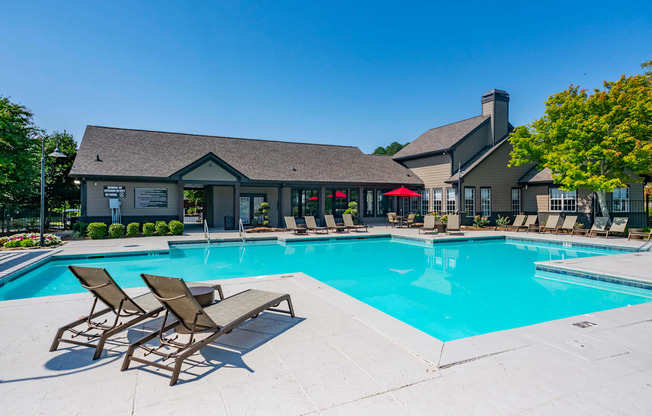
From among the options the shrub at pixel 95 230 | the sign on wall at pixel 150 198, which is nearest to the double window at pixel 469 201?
the sign on wall at pixel 150 198

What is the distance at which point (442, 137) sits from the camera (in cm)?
2380

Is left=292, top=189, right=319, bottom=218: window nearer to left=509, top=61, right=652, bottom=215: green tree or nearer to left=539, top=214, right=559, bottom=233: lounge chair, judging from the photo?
left=539, top=214, right=559, bottom=233: lounge chair

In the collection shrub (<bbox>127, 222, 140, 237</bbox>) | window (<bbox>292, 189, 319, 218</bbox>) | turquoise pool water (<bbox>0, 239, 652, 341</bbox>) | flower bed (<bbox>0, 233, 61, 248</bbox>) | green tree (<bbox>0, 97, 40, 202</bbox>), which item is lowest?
turquoise pool water (<bbox>0, 239, 652, 341</bbox>)

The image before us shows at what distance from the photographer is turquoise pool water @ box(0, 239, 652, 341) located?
6.41 m

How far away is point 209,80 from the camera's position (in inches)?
725

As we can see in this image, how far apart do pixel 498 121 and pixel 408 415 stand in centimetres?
2377

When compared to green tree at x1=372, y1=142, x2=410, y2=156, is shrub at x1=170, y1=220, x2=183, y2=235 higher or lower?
lower

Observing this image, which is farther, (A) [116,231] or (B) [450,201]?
(B) [450,201]

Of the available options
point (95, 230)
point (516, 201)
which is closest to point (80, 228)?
point (95, 230)

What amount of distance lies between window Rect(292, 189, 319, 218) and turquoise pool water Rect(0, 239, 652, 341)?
22.7 ft

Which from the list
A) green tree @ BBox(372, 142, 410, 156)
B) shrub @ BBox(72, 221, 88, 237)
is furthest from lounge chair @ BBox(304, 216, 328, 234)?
green tree @ BBox(372, 142, 410, 156)

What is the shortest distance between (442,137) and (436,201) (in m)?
4.58

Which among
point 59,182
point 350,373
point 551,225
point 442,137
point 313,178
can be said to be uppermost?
point 442,137

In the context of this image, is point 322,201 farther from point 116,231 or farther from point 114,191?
point 114,191
